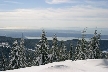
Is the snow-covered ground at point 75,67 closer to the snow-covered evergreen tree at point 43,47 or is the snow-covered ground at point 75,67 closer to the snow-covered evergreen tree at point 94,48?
the snow-covered evergreen tree at point 43,47

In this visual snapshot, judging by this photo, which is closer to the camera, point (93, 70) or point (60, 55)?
point (93, 70)

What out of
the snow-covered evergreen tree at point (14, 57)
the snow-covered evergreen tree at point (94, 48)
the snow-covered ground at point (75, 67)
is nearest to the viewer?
the snow-covered ground at point (75, 67)

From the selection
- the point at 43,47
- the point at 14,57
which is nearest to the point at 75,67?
the point at 43,47

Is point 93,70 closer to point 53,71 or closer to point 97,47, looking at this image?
point 53,71

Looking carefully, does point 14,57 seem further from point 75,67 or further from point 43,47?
point 75,67

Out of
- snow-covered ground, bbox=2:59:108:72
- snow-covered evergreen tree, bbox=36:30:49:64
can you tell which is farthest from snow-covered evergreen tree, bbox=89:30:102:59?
snow-covered ground, bbox=2:59:108:72

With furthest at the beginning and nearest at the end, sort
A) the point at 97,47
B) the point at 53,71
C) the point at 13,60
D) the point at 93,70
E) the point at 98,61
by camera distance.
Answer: the point at 97,47 < the point at 13,60 < the point at 98,61 < the point at 93,70 < the point at 53,71

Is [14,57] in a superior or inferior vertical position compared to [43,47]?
inferior

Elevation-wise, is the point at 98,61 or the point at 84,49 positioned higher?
the point at 98,61

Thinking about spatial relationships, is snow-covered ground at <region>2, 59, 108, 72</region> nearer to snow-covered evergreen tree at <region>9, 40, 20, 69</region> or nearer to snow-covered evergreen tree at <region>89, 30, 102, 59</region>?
snow-covered evergreen tree at <region>9, 40, 20, 69</region>

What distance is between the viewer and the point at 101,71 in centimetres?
1426

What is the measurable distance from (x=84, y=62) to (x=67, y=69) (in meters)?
3.38

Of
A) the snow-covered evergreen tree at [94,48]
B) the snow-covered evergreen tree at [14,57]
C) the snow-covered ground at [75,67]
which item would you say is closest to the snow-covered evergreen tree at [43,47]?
the snow-covered evergreen tree at [14,57]

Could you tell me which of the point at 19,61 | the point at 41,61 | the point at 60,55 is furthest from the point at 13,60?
the point at 60,55
